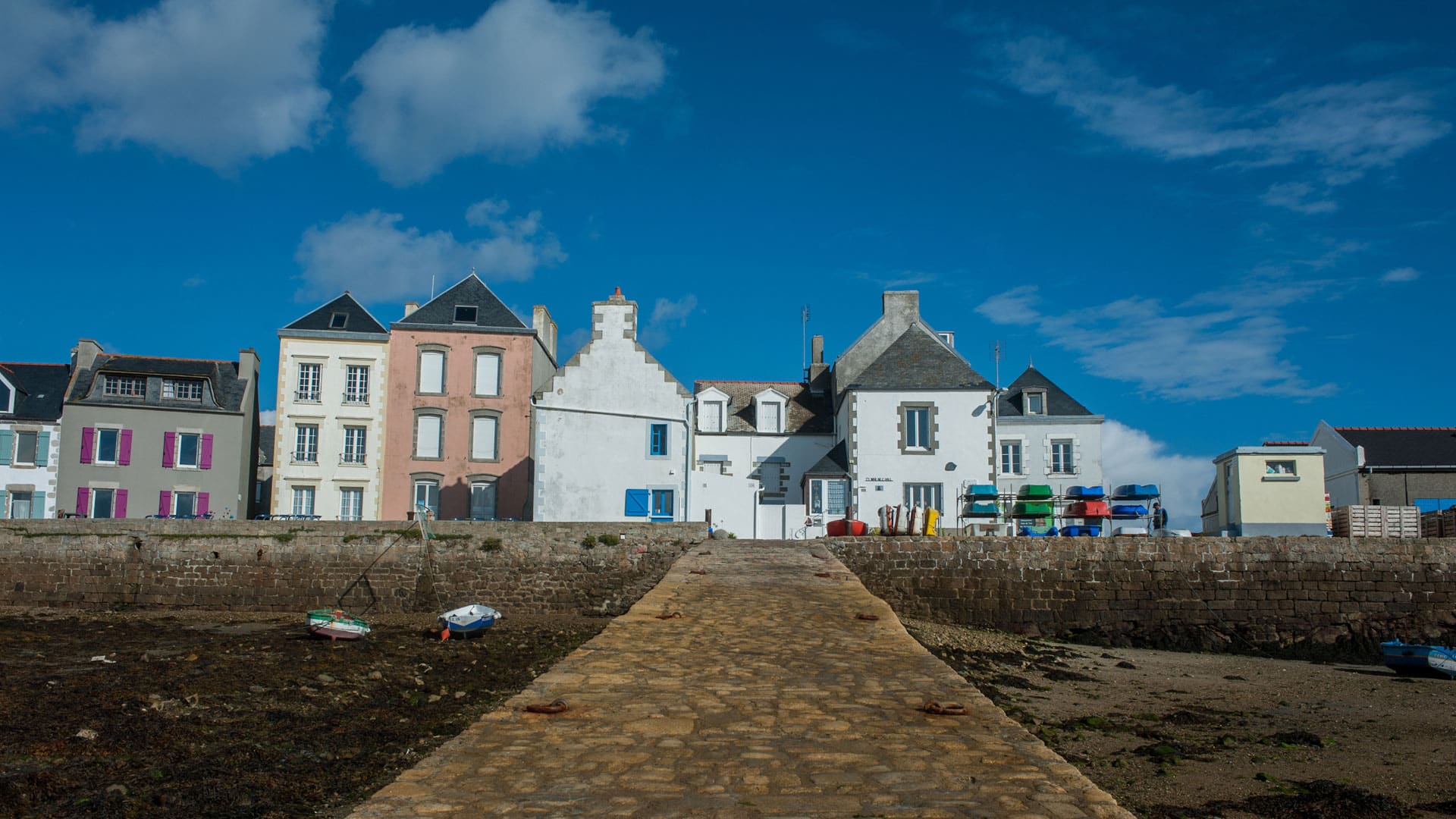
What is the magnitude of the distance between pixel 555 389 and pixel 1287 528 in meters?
18.0

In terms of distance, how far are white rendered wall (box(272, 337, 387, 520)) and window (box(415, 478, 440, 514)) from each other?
108cm

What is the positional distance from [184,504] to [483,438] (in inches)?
347

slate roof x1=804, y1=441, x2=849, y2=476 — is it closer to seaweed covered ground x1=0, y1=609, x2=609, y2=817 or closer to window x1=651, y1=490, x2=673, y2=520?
window x1=651, y1=490, x2=673, y2=520

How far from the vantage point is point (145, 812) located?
7.40 meters

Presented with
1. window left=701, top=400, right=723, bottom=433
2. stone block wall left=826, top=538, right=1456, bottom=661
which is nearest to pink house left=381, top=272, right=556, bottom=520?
window left=701, top=400, right=723, bottom=433

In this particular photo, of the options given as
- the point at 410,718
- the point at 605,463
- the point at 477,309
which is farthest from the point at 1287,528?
the point at 477,309

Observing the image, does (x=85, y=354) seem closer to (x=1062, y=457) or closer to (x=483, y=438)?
(x=483, y=438)

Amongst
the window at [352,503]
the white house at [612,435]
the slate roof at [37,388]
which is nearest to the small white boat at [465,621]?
the white house at [612,435]

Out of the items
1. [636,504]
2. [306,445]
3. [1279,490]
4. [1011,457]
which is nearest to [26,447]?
[306,445]

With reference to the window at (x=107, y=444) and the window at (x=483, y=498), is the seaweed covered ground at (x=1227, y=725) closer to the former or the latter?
the window at (x=483, y=498)

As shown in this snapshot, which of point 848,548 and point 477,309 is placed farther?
point 477,309

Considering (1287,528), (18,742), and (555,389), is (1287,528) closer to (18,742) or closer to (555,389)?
(555,389)

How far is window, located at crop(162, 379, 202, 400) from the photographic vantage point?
100 feet

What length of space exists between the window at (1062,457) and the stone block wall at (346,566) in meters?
15.6
